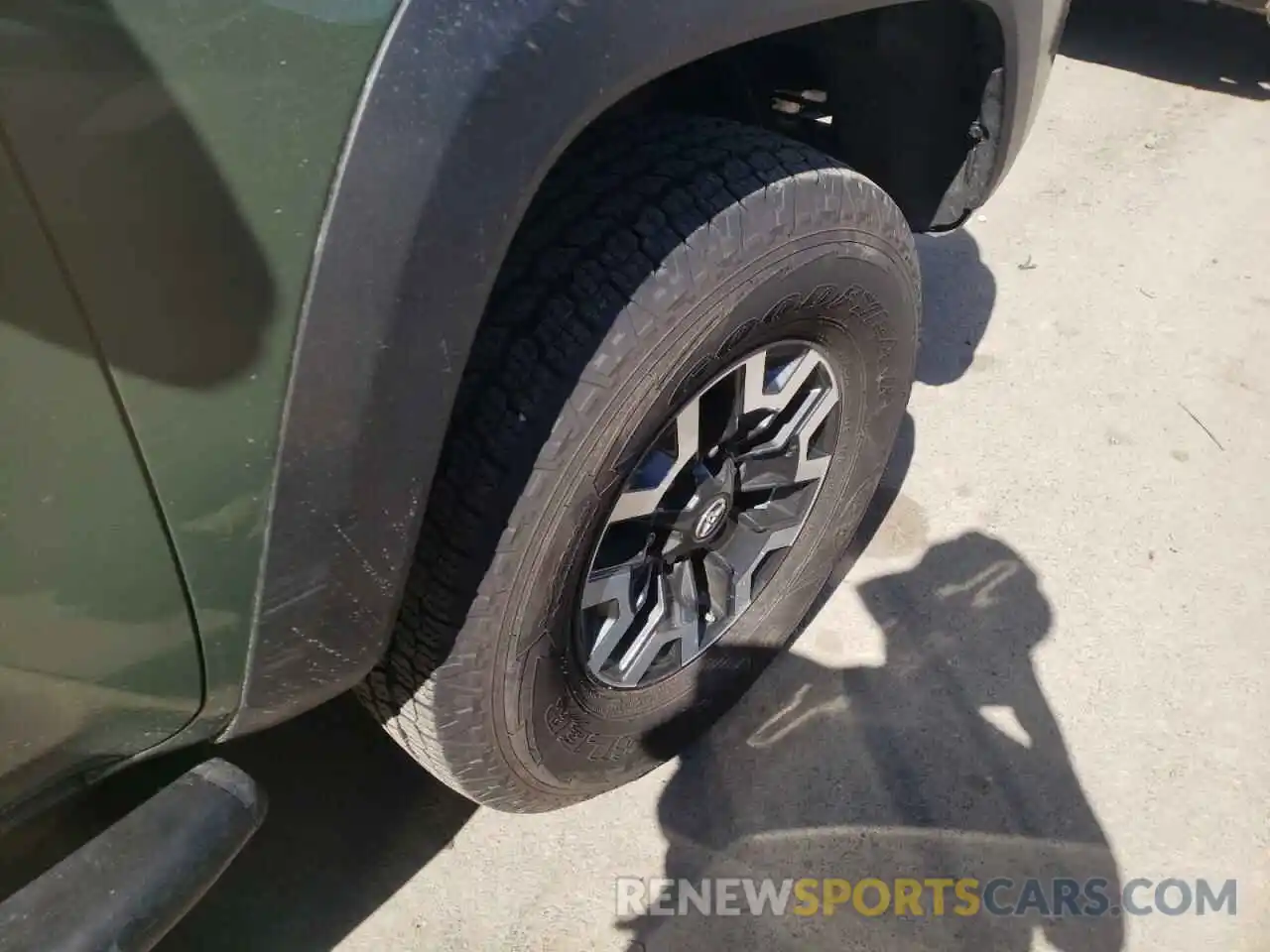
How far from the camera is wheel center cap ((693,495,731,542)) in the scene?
172 centimetres

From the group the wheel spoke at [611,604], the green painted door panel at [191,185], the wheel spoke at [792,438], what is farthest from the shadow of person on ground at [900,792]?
the green painted door panel at [191,185]

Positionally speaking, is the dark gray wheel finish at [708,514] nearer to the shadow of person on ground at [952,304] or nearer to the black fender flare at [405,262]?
the black fender flare at [405,262]

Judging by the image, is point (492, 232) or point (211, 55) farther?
point (492, 232)

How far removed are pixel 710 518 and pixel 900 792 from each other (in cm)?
69

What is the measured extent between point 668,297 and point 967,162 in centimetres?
100

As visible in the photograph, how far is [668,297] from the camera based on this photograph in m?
1.29

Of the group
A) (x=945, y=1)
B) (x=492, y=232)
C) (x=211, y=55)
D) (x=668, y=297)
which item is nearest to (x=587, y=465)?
(x=668, y=297)

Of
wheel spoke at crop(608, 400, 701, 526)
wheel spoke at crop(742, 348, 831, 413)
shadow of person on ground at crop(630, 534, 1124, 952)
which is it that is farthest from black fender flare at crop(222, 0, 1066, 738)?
shadow of person on ground at crop(630, 534, 1124, 952)

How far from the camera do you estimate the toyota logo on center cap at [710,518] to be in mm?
1720

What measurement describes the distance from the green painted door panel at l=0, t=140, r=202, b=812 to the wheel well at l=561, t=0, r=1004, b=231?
3.27ft

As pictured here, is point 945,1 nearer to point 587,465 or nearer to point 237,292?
point 587,465

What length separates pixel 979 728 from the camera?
204 cm

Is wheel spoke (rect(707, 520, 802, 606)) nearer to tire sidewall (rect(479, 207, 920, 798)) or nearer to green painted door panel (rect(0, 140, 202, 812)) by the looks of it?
tire sidewall (rect(479, 207, 920, 798))

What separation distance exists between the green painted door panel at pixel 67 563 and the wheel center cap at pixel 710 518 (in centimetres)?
85
